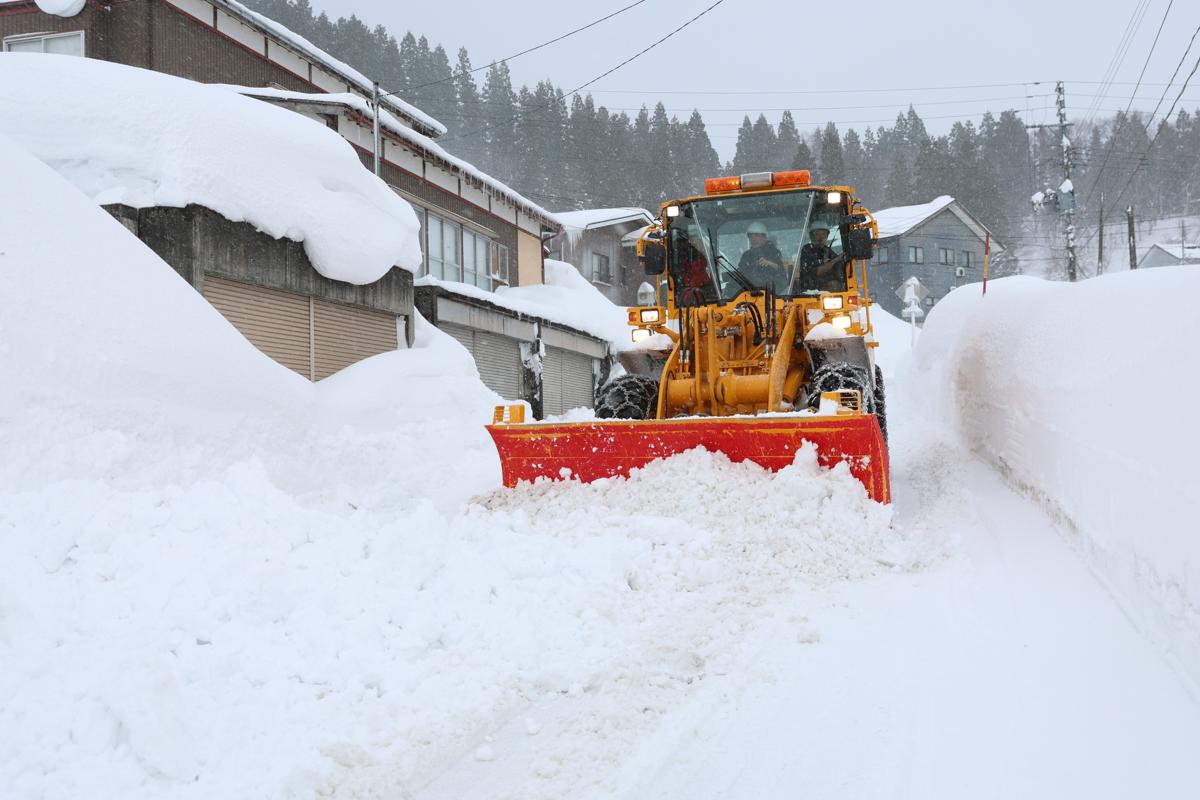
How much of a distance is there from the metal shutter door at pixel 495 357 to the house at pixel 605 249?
1275cm

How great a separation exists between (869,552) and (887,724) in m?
2.35

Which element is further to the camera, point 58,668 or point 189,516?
point 189,516

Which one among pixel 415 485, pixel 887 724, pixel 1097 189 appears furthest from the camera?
pixel 1097 189

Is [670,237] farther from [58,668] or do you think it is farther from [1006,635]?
[58,668]

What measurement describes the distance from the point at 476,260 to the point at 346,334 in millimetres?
8757

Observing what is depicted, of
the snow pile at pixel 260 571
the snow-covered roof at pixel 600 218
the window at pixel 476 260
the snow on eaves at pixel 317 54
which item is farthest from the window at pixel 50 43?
the snow-covered roof at pixel 600 218

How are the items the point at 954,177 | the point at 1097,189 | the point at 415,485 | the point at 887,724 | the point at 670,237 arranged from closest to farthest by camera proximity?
the point at 887,724 → the point at 670,237 → the point at 415,485 → the point at 1097,189 → the point at 954,177

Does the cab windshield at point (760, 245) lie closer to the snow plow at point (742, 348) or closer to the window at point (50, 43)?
the snow plow at point (742, 348)

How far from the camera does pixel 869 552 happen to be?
16.7 feet

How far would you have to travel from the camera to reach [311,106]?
50.8 feet

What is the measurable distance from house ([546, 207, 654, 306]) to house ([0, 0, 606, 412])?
9697 millimetres

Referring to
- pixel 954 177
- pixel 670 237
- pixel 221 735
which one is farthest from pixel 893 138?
pixel 221 735

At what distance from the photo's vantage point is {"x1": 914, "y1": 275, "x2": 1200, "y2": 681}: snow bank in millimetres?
3512

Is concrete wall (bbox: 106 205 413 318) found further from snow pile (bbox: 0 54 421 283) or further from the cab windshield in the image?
the cab windshield
